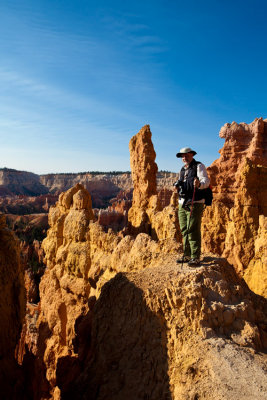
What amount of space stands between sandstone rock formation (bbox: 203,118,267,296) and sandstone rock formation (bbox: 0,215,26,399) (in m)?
5.63

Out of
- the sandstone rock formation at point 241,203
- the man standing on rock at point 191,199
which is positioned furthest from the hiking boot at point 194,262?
the sandstone rock formation at point 241,203

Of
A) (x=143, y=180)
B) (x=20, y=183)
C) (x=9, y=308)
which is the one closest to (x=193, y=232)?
(x=9, y=308)

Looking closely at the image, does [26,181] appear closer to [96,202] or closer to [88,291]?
[96,202]

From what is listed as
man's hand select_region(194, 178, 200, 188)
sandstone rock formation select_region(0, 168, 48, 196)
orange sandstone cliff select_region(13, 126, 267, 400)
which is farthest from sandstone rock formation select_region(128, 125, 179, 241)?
sandstone rock formation select_region(0, 168, 48, 196)

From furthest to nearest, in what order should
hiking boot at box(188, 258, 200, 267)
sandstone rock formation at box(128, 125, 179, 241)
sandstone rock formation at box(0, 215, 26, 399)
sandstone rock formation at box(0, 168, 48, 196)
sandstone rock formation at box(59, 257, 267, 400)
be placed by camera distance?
sandstone rock formation at box(0, 168, 48, 196), sandstone rock formation at box(128, 125, 179, 241), sandstone rock formation at box(0, 215, 26, 399), hiking boot at box(188, 258, 200, 267), sandstone rock formation at box(59, 257, 267, 400)

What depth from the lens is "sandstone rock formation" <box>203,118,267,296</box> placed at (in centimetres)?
1020

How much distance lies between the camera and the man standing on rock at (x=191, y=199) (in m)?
4.11

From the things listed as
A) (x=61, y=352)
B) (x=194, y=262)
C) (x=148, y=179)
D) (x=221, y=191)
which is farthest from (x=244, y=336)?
(x=221, y=191)

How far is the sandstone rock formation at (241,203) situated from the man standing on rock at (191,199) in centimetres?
398

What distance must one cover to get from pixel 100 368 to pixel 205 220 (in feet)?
34.6

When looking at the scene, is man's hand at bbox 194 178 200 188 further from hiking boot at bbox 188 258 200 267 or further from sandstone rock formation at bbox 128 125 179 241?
sandstone rock formation at bbox 128 125 179 241

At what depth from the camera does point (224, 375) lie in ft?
8.84

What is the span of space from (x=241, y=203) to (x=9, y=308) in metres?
8.39

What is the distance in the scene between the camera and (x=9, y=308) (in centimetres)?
580
